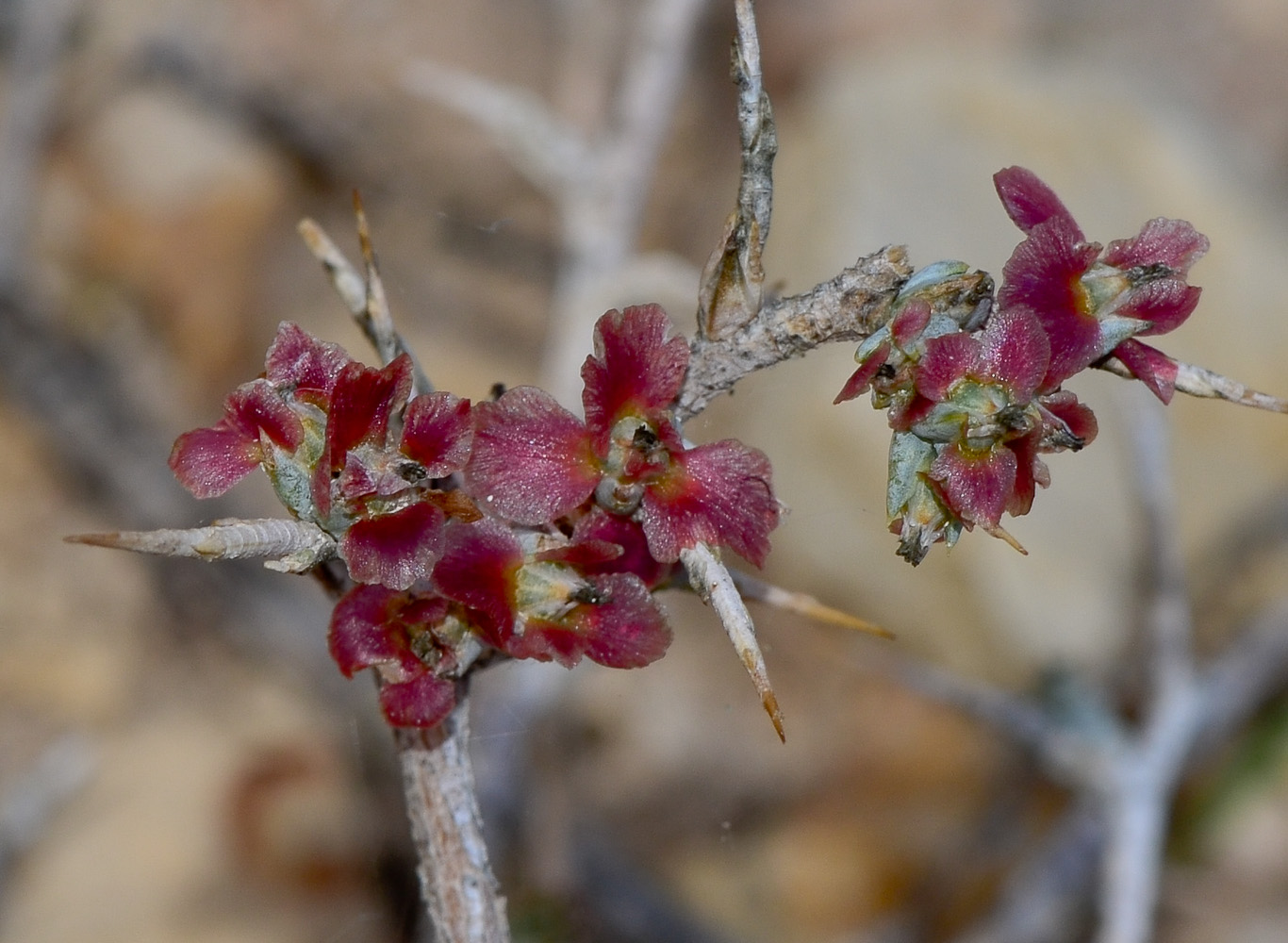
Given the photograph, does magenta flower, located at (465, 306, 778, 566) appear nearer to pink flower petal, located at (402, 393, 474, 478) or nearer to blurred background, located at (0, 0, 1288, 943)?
pink flower petal, located at (402, 393, 474, 478)

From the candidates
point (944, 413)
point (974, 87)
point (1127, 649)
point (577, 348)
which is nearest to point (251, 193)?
point (577, 348)

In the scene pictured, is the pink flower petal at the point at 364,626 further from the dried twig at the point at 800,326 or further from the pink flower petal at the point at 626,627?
the dried twig at the point at 800,326

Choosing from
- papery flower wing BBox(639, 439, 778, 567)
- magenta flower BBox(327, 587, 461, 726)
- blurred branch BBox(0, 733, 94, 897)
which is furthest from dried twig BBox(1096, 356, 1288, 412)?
blurred branch BBox(0, 733, 94, 897)

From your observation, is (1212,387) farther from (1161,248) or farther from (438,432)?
(438,432)

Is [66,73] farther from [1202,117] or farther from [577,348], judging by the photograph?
[1202,117]

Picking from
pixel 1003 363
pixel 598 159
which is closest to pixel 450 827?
pixel 1003 363

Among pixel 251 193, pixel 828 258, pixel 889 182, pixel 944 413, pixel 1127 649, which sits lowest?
pixel 944 413

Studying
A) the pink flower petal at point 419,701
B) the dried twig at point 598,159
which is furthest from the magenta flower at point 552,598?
the dried twig at point 598,159

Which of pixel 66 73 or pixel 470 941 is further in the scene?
pixel 66 73
